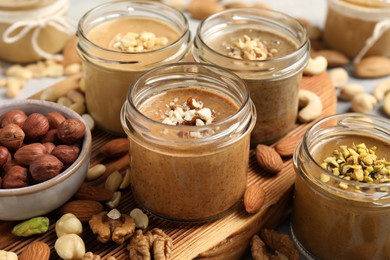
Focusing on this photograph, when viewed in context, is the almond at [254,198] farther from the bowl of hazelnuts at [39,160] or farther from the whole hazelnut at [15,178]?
the whole hazelnut at [15,178]

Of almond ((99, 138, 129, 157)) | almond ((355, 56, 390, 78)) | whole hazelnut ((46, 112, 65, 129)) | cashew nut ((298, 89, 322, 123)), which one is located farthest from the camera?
almond ((355, 56, 390, 78))

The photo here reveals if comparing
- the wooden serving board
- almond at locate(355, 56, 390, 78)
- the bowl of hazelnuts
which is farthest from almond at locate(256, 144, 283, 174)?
almond at locate(355, 56, 390, 78)

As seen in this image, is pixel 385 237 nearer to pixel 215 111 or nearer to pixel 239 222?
pixel 239 222

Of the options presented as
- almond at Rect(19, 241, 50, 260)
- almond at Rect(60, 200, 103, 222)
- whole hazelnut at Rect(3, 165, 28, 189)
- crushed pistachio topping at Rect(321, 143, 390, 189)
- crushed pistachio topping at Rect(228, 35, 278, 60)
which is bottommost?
almond at Rect(60, 200, 103, 222)

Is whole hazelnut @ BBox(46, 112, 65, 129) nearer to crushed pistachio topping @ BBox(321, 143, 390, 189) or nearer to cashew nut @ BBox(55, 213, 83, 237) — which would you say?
cashew nut @ BBox(55, 213, 83, 237)

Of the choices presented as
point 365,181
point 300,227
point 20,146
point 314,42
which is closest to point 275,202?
point 300,227

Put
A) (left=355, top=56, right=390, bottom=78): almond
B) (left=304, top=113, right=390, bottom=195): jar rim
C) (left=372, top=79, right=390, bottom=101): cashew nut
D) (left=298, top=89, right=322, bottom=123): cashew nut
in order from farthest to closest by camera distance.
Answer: (left=355, top=56, right=390, bottom=78): almond, (left=372, top=79, right=390, bottom=101): cashew nut, (left=298, top=89, right=322, bottom=123): cashew nut, (left=304, top=113, right=390, bottom=195): jar rim

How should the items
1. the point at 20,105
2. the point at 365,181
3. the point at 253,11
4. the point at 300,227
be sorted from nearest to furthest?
the point at 365,181 → the point at 300,227 → the point at 20,105 → the point at 253,11
